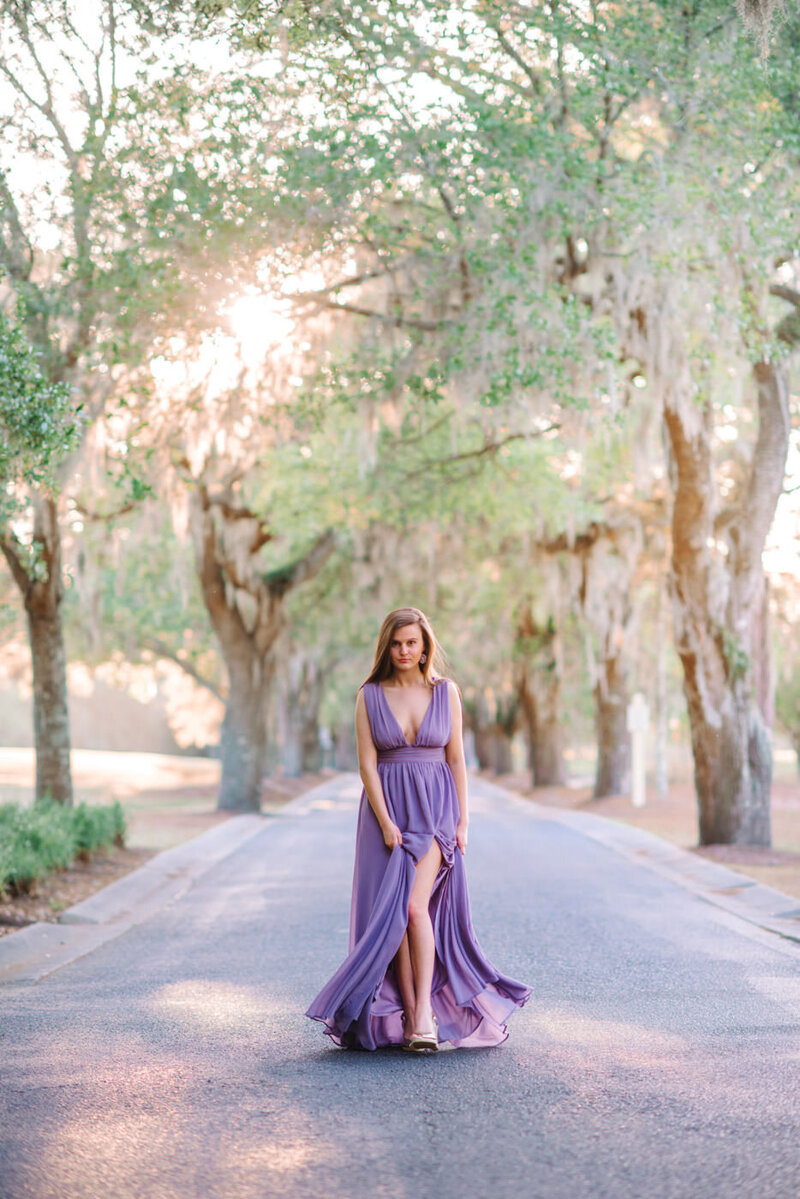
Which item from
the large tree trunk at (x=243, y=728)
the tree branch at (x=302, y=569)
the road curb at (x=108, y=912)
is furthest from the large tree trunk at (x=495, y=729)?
the road curb at (x=108, y=912)

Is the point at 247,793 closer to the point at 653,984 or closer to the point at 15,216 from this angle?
the point at 15,216

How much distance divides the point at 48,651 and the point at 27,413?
6.54 metres

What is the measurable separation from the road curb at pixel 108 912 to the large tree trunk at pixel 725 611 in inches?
251

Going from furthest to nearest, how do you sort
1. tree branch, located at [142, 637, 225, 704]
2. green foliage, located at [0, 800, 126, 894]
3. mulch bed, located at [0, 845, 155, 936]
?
tree branch, located at [142, 637, 225, 704] → green foliage, located at [0, 800, 126, 894] → mulch bed, located at [0, 845, 155, 936]

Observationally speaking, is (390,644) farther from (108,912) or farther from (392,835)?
(108,912)

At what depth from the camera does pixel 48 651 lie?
1514 centimetres

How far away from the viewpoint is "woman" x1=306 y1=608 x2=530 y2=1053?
5641 millimetres

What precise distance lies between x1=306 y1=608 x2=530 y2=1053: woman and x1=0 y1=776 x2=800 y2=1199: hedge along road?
0.16 metres

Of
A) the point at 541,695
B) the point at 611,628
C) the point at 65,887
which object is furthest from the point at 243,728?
the point at 65,887

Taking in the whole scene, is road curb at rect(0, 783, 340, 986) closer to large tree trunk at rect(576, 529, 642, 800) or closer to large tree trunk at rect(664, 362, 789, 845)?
large tree trunk at rect(664, 362, 789, 845)

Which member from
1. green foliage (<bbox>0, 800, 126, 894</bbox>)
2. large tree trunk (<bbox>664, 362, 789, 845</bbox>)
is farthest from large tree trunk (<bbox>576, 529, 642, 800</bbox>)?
green foliage (<bbox>0, 800, 126, 894</bbox>)

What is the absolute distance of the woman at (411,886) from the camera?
5.64 metres

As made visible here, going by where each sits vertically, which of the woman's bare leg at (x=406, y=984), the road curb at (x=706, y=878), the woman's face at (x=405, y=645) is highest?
the woman's face at (x=405, y=645)

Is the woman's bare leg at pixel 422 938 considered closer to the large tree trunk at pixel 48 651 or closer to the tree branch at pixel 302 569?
the large tree trunk at pixel 48 651
